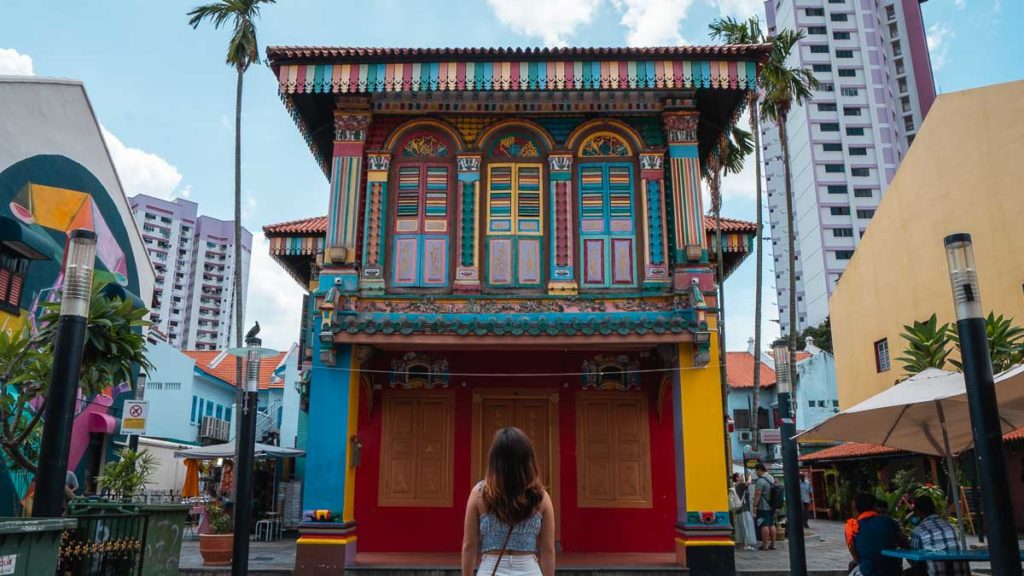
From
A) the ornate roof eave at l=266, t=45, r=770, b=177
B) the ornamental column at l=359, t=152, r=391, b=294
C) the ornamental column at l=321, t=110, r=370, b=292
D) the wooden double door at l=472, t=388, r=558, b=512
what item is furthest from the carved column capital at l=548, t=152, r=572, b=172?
the wooden double door at l=472, t=388, r=558, b=512

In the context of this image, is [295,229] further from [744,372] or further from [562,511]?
[744,372]

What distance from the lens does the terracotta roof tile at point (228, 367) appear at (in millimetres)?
35812

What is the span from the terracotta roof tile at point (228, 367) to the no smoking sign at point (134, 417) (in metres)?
21.4

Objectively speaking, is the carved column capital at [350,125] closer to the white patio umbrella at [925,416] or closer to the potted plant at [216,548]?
the potted plant at [216,548]

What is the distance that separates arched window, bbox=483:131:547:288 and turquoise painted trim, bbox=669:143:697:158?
7.45 ft

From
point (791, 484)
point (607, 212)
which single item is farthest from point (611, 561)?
point (607, 212)

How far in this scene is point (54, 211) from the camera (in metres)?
16.7

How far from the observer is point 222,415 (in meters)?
39.6

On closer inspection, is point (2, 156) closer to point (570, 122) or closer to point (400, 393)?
point (400, 393)

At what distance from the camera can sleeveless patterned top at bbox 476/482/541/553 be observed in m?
3.77

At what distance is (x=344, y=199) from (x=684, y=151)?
583cm

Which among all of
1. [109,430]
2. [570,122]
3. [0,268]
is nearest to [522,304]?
[570,122]

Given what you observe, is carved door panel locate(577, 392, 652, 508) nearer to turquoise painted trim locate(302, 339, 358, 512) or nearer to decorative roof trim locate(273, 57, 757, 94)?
turquoise painted trim locate(302, 339, 358, 512)

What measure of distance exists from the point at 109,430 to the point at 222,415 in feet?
70.0
